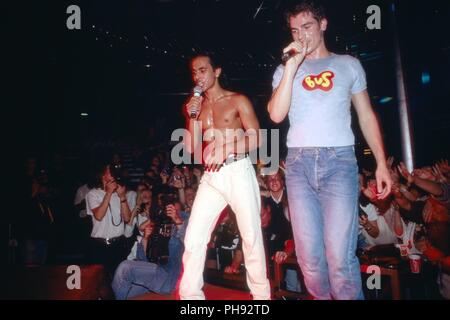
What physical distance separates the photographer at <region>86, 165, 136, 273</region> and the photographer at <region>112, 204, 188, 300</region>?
1.43 metres

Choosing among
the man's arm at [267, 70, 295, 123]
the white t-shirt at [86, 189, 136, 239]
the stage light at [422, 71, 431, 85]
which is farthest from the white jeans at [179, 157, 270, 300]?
the stage light at [422, 71, 431, 85]

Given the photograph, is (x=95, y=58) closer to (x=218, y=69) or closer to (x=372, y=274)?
(x=218, y=69)

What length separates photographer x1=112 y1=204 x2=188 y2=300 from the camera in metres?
4.61

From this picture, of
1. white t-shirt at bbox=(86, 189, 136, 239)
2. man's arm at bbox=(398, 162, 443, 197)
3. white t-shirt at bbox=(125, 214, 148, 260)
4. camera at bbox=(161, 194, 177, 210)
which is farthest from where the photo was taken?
white t-shirt at bbox=(86, 189, 136, 239)

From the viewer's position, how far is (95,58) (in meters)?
12.4

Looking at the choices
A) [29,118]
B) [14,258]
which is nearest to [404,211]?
[14,258]

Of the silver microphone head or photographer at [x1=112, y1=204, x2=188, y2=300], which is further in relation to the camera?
photographer at [x1=112, y1=204, x2=188, y2=300]

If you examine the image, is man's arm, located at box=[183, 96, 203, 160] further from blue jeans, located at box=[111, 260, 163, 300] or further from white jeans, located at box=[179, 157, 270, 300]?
blue jeans, located at box=[111, 260, 163, 300]

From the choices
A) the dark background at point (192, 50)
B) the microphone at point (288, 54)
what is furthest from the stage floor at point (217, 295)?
the dark background at point (192, 50)

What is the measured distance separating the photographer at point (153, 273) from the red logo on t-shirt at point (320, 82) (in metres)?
2.77

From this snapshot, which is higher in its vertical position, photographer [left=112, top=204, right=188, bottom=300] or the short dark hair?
the short dark hair

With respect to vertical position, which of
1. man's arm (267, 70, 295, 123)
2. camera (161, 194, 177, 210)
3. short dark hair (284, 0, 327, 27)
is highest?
short dark hair (284, 0, 327, 27)

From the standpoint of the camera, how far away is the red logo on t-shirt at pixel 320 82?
280cm

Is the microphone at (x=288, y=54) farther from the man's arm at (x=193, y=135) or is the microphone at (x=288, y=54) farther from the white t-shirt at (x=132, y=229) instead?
the white t-shirt at (x=132, y=229)
